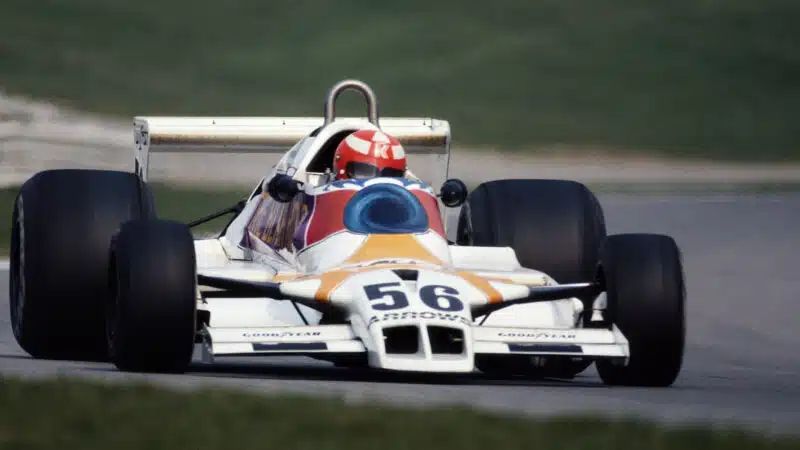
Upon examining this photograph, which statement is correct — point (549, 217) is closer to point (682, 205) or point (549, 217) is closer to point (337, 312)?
point (337, 312)

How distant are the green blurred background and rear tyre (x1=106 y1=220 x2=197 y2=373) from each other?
30.6 m

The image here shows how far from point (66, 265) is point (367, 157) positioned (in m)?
1.89

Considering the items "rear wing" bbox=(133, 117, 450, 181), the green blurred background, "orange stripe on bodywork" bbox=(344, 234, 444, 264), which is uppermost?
"rear wing" bbox=(133, 117, 450, 181)

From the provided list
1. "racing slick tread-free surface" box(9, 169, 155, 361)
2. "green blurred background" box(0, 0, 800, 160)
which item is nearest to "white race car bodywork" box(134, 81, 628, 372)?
"racing slick tread-free surface" box(9, 169, 155, 361)

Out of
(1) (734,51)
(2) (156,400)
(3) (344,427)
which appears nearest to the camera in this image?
(3) (344,427)

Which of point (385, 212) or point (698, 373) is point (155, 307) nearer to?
point (385, 212)

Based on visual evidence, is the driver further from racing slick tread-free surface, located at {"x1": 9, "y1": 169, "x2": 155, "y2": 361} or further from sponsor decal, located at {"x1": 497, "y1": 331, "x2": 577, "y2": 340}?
sponsor decal, located at {"x1": 497, "y1": 331, "x2": 577, "y2": 340}

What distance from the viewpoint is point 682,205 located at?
28.0 m

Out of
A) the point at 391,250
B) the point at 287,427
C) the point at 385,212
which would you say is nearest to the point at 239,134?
the point at 385,212

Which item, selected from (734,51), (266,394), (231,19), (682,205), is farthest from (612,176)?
(266,394)

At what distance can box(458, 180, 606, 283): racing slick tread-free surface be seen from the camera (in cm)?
1319

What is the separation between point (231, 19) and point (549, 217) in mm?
46670

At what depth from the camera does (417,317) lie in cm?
1047

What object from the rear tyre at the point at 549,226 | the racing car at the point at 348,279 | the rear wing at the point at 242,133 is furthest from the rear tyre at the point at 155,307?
the rear wing at the point at 242,133
